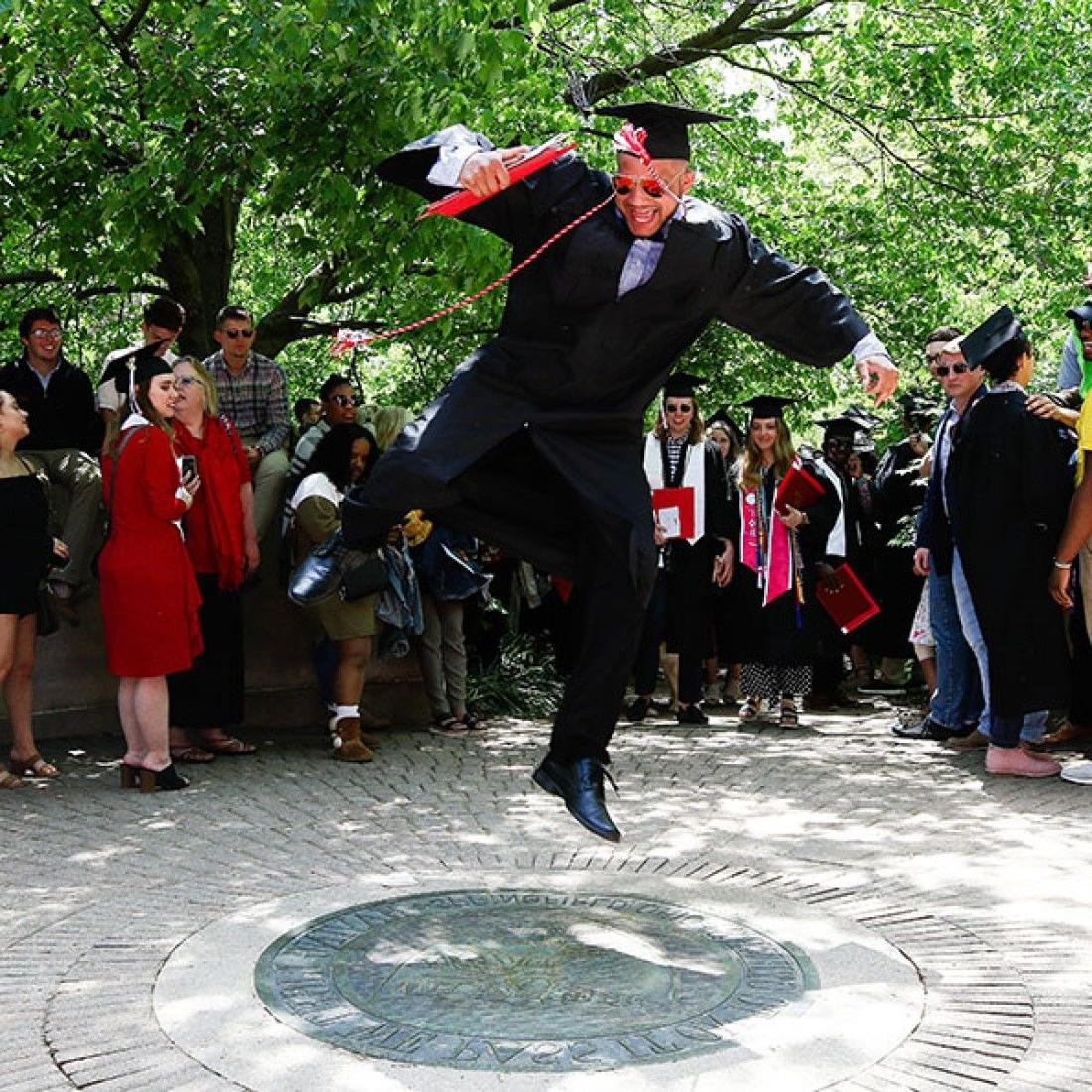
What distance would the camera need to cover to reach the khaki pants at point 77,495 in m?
8.45

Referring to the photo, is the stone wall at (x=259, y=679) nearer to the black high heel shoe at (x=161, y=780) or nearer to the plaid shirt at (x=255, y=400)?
the plaid shirt at (x=255, y=400)

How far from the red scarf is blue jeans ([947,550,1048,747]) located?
12.7 feet

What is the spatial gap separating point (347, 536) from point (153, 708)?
111 inches

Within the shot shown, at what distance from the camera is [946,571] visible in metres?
8.96

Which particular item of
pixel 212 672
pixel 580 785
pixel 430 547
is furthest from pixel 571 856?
pixel 430 547

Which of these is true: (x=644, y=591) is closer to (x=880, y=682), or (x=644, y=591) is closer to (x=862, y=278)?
(x=880, y=682)

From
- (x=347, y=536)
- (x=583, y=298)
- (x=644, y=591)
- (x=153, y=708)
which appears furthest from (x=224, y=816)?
(x=583, y=298)

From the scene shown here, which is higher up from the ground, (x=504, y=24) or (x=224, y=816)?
(x=504, y=24)

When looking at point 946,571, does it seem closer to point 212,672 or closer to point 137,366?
point 212,672

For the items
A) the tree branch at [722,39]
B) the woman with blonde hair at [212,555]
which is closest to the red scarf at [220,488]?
the woman with blonde hair at [212,555]

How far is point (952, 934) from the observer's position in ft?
17.0

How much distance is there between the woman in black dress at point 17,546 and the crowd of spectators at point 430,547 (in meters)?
0.01

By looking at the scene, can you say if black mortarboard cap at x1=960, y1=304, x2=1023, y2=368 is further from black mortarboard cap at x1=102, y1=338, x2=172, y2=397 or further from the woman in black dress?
the woman in black dress

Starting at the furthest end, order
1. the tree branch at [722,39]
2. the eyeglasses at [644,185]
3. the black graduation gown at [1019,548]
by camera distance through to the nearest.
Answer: the tree branch at [722,39]
the black graduation gown at [1019,548]
the eyeglasses at [644,185]
